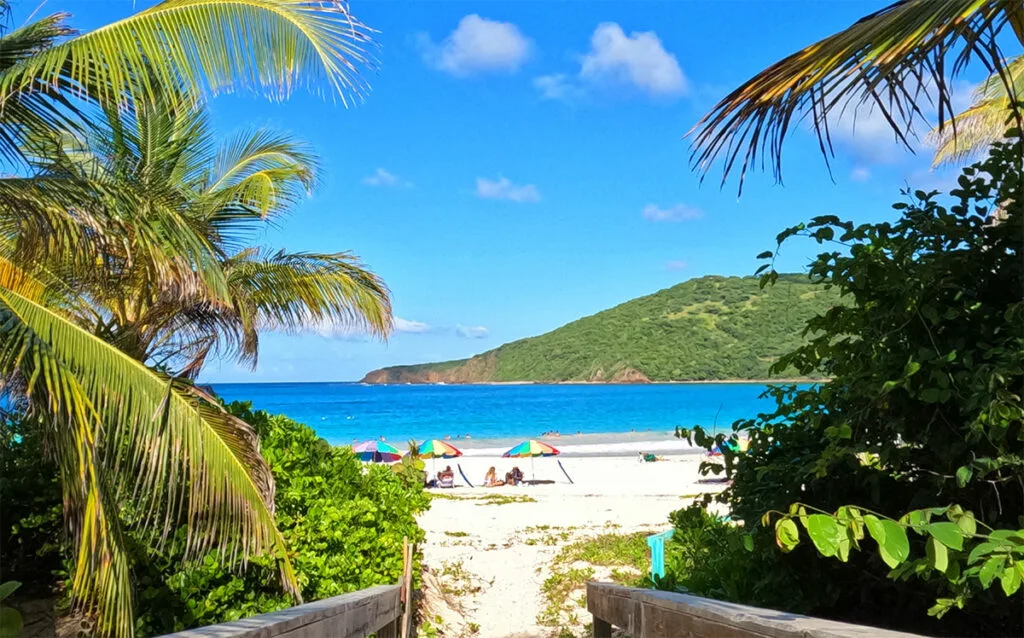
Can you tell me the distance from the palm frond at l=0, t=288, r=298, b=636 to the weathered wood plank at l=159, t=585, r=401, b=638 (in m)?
1.06

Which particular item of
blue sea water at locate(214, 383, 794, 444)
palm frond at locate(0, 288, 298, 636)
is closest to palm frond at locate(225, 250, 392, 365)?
palm frond at locate(0, 288, 298, 636)

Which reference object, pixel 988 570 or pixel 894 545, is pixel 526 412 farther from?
pixel 894 545

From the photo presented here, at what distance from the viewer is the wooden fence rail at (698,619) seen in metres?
1.87

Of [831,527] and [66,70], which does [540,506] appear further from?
[831,527]

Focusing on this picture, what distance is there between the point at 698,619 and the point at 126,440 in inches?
161

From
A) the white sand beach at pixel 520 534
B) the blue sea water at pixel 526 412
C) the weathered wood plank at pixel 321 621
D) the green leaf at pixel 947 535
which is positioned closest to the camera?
the green leaf at pixel 947 535

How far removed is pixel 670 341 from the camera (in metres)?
110

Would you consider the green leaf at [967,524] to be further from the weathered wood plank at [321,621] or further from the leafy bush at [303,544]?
the leafy bush at [303,544]

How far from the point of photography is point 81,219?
4.04m

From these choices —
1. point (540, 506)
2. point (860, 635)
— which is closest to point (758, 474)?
point (860, 635)

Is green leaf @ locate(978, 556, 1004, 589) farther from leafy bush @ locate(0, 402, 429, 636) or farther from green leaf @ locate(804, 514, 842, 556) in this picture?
leafy bush @ locate(0, 402, 429, 636)

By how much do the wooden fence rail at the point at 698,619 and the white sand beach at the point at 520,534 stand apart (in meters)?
3.10

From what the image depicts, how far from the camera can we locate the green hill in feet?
310

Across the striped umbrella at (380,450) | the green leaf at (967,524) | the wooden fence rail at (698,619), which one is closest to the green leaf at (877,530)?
the green leaf at (967,524)
